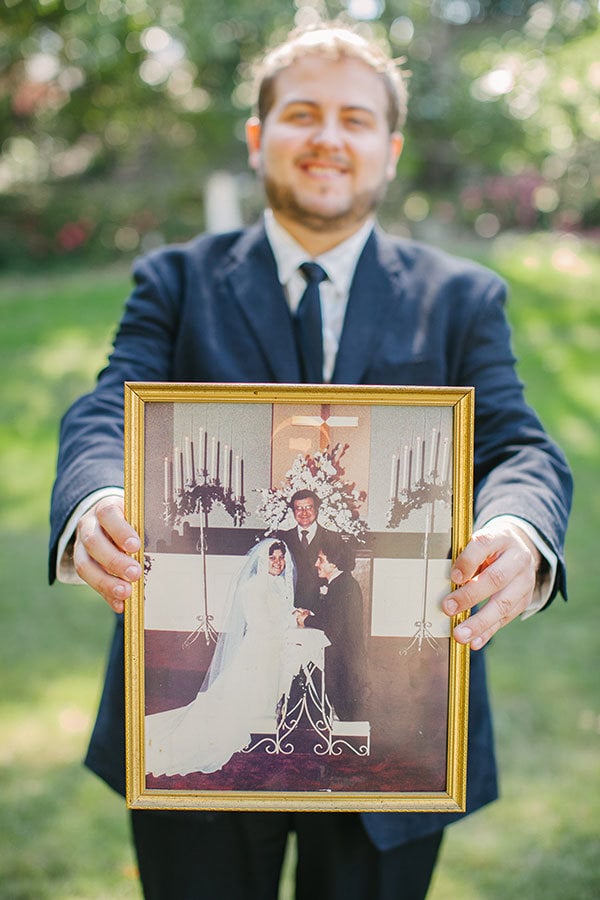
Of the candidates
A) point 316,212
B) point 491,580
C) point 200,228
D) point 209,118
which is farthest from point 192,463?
point 209,118

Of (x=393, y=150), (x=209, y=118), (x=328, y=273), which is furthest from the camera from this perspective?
(x=209, y=118)

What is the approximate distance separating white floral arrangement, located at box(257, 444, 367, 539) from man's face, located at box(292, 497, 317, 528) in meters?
0.01

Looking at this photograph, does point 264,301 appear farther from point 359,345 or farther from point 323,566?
point 323,566

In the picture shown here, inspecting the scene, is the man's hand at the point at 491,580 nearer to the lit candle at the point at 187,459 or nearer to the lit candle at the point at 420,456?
the lit candle at the point at 420,456

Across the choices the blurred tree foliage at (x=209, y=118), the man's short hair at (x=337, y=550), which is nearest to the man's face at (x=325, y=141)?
the man's short hair at (x=337, y=550)

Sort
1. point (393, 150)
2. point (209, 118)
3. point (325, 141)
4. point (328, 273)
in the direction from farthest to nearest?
point (209, 118)
point (393, 150)
point (328, 273)
point (325, 141)

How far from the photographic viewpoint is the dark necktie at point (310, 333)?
6.45 feet

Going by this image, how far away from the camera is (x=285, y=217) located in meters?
2.03

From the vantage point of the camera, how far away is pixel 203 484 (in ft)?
4.83

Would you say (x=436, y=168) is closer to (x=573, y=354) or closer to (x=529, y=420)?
(x=573, y=354)

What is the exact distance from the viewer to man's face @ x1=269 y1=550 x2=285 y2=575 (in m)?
1.47

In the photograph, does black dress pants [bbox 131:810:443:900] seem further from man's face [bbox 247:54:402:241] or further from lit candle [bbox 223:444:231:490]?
man's face [bbox 247:54:402:241]

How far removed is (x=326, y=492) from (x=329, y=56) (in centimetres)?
106

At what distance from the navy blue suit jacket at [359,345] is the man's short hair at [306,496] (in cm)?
47
